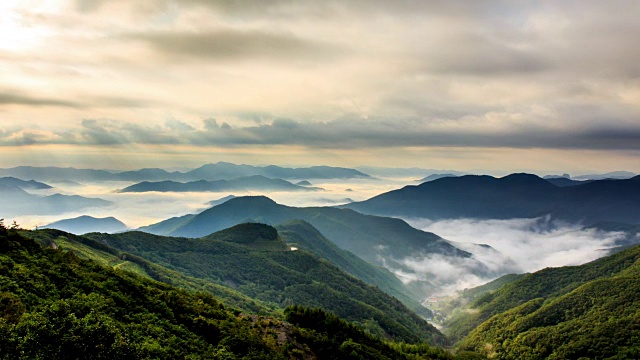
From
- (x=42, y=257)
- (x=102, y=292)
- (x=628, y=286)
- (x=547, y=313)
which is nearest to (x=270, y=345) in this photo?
(x=102, y=292)

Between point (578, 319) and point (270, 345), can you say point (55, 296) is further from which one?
point (578, 319)

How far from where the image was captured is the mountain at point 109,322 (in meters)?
28.4

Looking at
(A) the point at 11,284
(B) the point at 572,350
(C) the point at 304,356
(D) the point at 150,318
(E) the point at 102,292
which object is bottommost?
(B) the point at 572,350

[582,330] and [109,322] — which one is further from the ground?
[109,322]

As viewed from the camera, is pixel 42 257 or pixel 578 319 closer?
pixel 42 257

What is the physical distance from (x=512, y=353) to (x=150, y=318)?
178 metres

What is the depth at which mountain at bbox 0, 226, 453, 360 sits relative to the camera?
28.4 m

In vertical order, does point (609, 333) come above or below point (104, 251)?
below

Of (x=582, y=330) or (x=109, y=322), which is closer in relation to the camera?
(x=109, y=322)

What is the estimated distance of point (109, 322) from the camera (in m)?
33.9

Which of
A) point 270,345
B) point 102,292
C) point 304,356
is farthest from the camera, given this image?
point 304,356

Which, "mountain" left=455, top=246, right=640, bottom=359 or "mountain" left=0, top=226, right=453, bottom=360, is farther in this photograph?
"mountain" left=455, top=246, right=640, bottom=359

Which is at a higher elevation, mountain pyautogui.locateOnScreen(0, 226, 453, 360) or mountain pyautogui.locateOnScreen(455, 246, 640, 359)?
mountain pyautogui.locateOnScreen(0, 226, 453, 360)

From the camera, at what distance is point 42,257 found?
4516 centimetres
